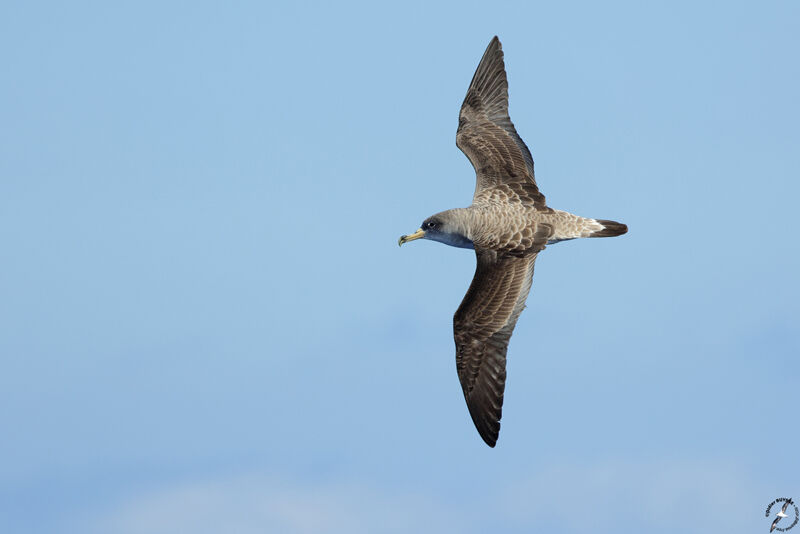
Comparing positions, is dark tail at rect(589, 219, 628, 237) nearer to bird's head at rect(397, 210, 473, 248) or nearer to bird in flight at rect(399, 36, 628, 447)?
bird in flight at rect(399, 36, 628, 447)

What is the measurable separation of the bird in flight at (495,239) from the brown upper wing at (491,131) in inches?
0.8

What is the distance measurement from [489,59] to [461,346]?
7.20 meters

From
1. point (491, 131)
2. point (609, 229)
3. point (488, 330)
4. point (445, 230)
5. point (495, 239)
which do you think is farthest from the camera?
point (491, 131)

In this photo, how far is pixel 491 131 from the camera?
2278 cm

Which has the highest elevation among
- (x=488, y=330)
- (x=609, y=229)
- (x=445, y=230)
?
(x=445, y=230)

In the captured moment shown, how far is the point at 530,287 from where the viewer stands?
20.2 m

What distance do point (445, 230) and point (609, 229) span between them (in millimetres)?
3235

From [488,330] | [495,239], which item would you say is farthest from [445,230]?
A: [488,330]

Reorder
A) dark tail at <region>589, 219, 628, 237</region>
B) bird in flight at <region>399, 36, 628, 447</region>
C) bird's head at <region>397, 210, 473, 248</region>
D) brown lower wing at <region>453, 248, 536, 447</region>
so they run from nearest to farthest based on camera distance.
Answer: brown lower wing at <region>453, 248, 536, 447</region>, bird in flight at <region>399, 36, 628, 447</region>, bird's head at <region>397, 210, 473, 248</region>, dark tail at <region>589, 219, 628, 237</region>

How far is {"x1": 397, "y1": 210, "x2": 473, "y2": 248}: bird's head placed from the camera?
2061 cm

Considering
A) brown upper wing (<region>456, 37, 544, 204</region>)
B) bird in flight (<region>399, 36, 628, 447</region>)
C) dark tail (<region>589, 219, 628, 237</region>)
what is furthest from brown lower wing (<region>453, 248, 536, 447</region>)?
brown upper wing (<region>456, 37, 544, 204</region>)

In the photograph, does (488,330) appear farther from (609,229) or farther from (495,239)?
(609,229)

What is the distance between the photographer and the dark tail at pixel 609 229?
68.6 feet

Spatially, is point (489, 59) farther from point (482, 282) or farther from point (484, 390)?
point (484, 390)
